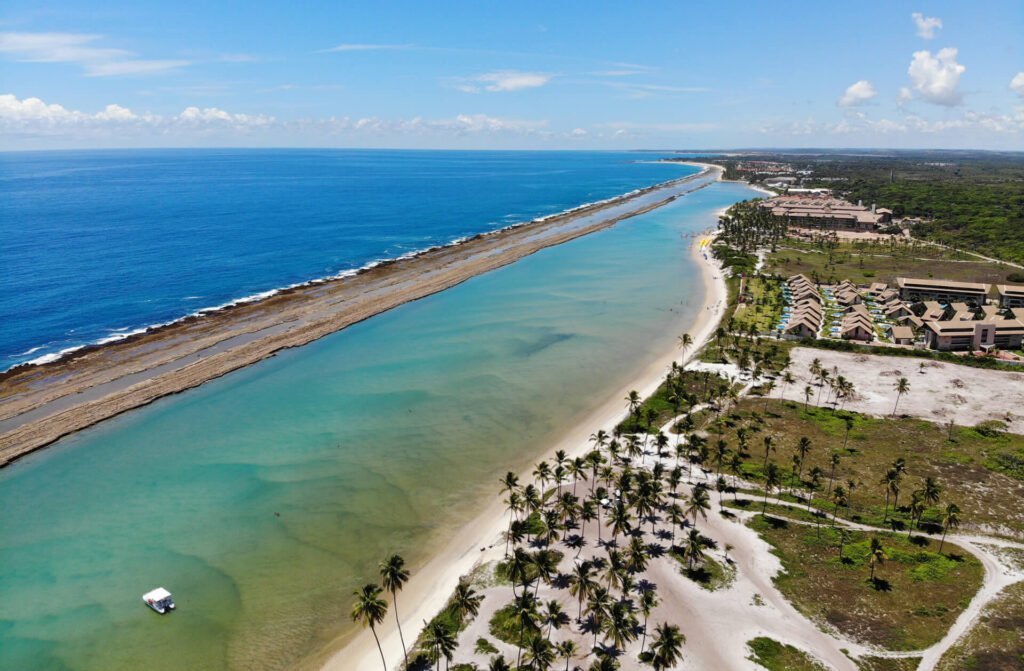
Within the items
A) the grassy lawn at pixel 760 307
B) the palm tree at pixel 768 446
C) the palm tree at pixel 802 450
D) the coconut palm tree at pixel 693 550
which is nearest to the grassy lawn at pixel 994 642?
the coconut palm tree at pixel 693 550

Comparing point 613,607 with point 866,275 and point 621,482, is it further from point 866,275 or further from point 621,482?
point 866,275

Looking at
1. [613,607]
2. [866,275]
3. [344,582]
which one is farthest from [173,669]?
[866,275]

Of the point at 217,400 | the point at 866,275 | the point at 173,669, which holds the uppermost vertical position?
the point at 866,275

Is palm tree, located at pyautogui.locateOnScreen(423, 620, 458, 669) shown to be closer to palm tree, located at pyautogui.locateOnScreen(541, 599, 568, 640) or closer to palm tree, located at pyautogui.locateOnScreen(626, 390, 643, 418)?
palm tree, located at pyautogui.locateOnScreen(541, 599, 568, 640)

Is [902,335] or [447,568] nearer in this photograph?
[447,568]

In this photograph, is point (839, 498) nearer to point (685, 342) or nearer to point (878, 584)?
point (878, 584)

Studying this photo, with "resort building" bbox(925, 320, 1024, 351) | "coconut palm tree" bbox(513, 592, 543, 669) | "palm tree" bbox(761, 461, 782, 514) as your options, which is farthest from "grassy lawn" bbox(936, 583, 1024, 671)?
"resort building" bbox(925, 320, 1024, 351)

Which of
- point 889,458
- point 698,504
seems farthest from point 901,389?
point 698,504
